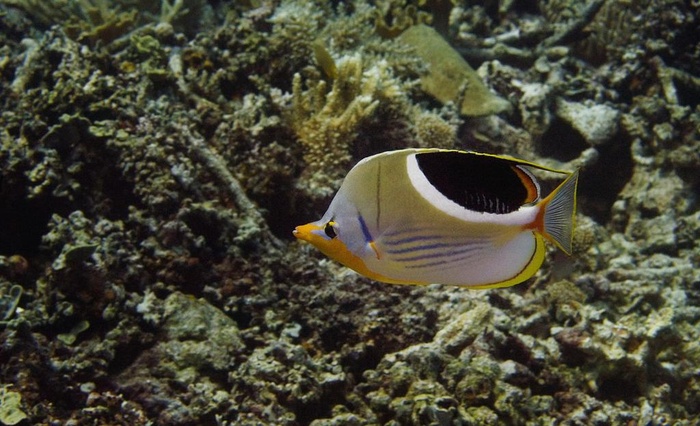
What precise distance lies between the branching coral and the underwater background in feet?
0.06

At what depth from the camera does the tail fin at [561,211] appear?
1306 mm

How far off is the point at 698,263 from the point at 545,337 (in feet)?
7.33

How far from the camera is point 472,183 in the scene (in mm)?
1344

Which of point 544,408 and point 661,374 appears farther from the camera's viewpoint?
point 661,374

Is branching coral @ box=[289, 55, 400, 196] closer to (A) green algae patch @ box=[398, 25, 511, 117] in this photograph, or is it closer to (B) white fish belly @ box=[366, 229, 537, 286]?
(A) green algae patch @ box=[398, 25, 511, 117]

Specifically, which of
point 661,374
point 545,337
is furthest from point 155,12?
point 661,374

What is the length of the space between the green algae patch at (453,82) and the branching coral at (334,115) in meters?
0.93

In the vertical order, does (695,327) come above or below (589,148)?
below

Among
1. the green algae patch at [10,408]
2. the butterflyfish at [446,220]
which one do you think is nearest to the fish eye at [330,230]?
the butterflyfish at [446,220]

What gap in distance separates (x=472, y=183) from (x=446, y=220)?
0.12 m

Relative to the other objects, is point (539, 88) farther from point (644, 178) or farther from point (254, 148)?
point (254, 148)

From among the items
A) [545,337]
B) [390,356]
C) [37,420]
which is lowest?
[545,337]

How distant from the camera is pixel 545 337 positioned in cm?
343

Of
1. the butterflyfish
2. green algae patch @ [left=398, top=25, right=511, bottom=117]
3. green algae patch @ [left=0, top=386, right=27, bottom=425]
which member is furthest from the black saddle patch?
green algae patch @ [left=398, top=25, right=511, bottom=117]
